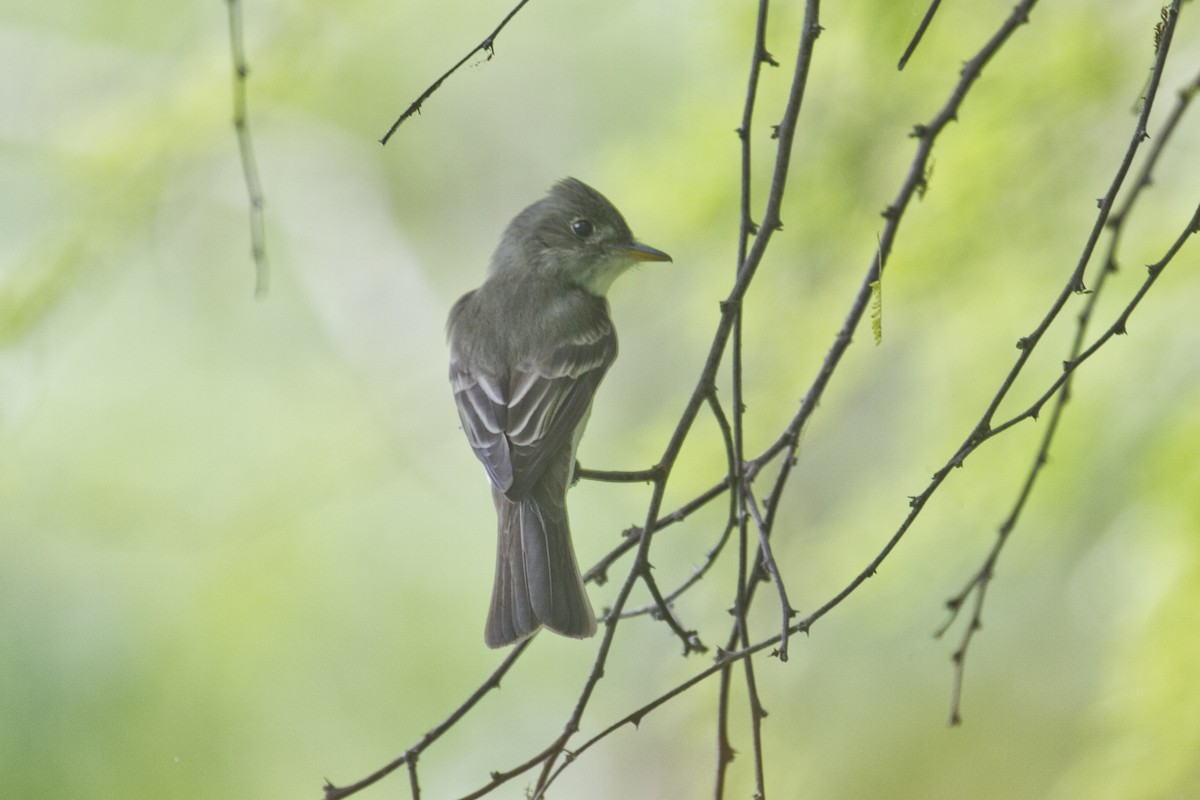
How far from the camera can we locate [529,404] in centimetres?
374

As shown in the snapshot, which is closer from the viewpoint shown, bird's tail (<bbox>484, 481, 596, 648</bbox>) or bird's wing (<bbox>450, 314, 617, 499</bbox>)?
bird's tail (<bbox>484, 481, 596, 648</bbox>)

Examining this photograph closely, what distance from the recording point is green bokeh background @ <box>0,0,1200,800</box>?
12.5ft

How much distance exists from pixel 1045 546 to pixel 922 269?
3.62 ft

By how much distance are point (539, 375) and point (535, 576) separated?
771 mm

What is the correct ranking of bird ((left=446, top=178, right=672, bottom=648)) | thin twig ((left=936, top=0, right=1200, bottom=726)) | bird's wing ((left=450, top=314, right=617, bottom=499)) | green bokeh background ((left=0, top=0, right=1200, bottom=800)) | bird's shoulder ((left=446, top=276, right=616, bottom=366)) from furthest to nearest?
bird's shoulder ((left=446, top=276, right=616, bottom=366)), green bokeh background ((left=0, top=0, right=1200, bottom=800)), bird's wing ((left=450, top=314, right=617, bottom=499)), bird ((left=446, top=178, right=672, bottom=648)), thin twig ((left=936, top=0, right=1200, bottom=726))

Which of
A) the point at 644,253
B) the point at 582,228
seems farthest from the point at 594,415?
the point at 644,253

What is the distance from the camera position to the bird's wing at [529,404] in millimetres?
3586

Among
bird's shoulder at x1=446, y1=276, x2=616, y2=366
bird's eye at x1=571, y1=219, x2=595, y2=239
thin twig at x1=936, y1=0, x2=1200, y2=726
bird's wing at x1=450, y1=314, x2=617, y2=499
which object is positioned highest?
bird's eye at x1=571, y1=219, x2=595, y2=239

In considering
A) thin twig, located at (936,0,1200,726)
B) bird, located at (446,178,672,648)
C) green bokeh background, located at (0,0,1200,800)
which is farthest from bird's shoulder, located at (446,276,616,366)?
thin twig, located at (936,0,1200,726)

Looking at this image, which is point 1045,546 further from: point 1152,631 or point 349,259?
point 349,259

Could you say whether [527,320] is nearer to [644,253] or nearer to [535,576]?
[644,253]

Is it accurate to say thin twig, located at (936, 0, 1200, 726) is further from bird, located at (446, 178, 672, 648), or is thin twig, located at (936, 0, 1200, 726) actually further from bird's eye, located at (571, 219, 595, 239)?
bird's eye, located at (571, 219, 595, 239)

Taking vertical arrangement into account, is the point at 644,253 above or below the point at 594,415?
below

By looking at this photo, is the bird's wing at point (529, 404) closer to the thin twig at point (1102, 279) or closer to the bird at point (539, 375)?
the bird at point (539, 375)
